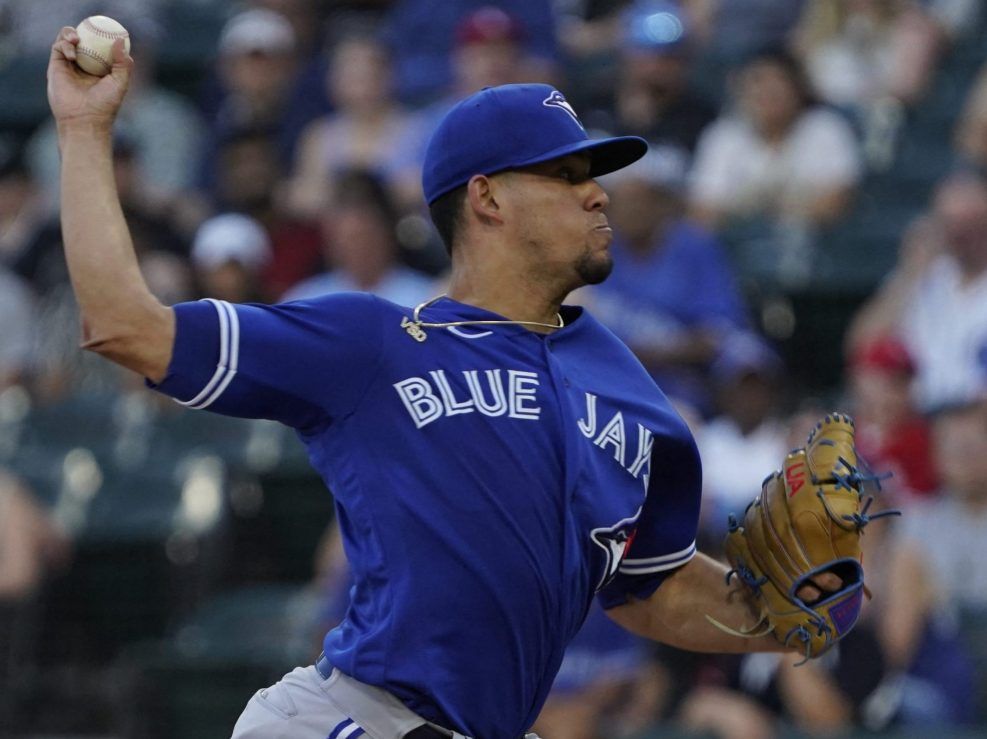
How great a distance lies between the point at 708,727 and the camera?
5887mm

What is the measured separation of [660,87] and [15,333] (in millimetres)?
3206

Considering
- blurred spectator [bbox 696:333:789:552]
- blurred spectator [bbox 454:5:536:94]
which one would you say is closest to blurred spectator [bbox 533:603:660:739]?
blurred spectator [bbox 696:333:789:552]

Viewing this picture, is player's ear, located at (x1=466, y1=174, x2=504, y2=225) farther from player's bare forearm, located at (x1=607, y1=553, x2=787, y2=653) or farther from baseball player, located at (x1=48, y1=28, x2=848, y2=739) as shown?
player's bare forearm, located at (x1=607, y1=553, x2=787, y2=653)

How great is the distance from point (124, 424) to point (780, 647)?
16.9ft

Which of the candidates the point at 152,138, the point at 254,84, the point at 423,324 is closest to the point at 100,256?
the point at 423,324

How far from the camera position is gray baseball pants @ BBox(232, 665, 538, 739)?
3.05m

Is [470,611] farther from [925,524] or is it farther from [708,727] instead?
[925,524]

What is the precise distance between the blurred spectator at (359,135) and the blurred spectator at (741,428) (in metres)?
2.22

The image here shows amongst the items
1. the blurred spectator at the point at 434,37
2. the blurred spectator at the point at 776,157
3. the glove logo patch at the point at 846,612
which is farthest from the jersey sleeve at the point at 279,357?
the blurred spectator at the point at 434,37

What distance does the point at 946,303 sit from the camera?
7.12 metres

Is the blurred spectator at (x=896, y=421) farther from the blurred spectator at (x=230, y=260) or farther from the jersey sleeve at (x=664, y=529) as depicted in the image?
the jersey sleeve at (x=664, y=529)

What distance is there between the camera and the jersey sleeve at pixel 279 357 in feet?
9.46

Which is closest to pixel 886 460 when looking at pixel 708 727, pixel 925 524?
pixel 925 524

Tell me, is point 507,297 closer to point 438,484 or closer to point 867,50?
point 438,484
